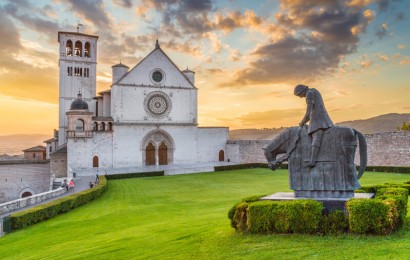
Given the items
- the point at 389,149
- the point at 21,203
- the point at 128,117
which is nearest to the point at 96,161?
the point at 128,117

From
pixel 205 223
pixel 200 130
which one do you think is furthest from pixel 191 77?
pixel 205 223

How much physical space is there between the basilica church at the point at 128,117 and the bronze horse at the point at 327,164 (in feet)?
117

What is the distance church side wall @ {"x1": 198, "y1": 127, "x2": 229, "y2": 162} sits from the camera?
50.2 metres

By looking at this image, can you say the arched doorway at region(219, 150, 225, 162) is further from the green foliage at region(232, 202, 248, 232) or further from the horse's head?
the green foliage at region(232, 202, 248, 232)

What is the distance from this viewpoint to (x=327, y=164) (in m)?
8.91

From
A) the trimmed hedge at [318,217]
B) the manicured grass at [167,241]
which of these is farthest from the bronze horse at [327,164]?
the manicured grass at [167,241]

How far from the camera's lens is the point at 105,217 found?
1515cm

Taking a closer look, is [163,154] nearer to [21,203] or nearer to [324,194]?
[21,203]

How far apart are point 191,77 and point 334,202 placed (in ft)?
144

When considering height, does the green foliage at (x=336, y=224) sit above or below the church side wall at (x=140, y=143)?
below

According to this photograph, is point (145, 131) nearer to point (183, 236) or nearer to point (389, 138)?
point (389, 138)

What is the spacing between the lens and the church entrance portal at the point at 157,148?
46.7 meters

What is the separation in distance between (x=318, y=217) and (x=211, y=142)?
43094 mm

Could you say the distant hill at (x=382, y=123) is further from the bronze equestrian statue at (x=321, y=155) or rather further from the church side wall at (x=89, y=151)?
the bronze equestrian statue at (x=321, y=155)
